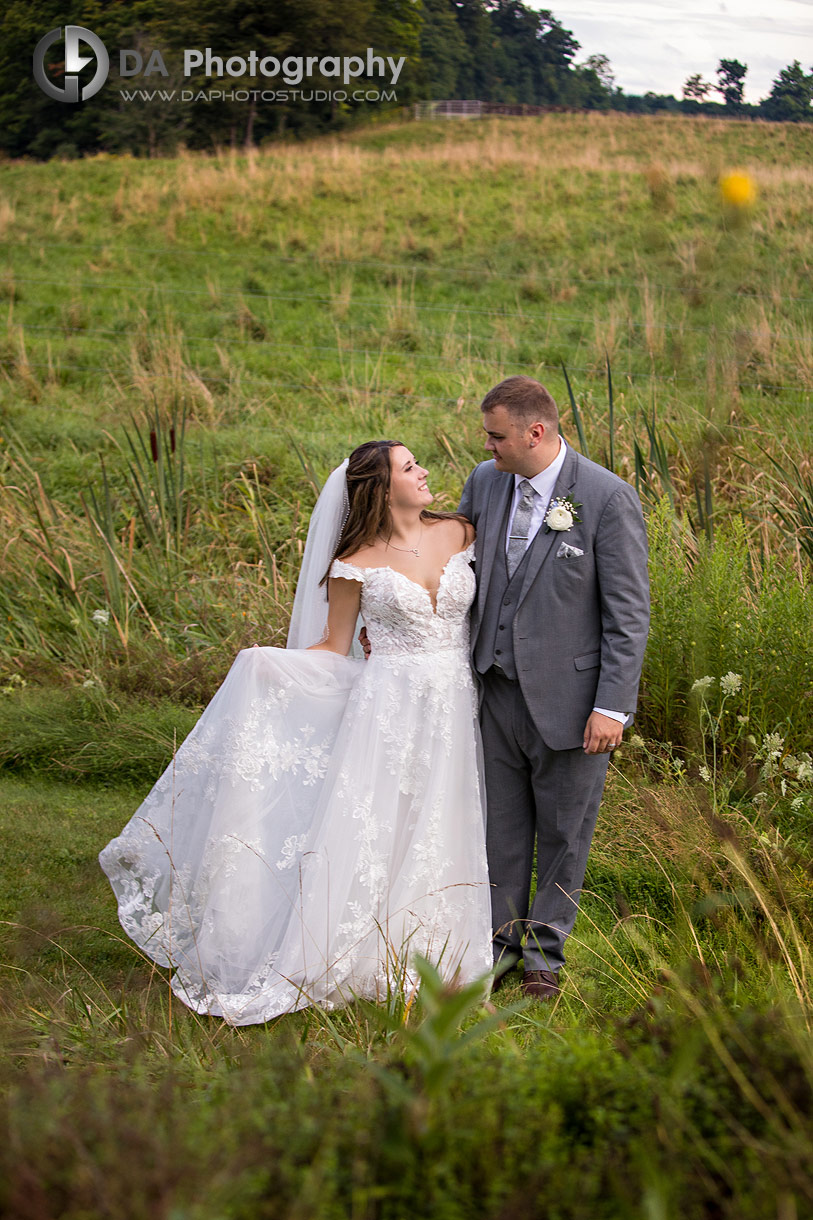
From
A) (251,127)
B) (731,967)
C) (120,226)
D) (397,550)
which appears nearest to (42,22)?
(251,127)

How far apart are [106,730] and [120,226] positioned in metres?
13.7

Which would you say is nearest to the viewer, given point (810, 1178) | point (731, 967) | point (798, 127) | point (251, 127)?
point (810, 1178)

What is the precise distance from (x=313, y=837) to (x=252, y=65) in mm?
25987

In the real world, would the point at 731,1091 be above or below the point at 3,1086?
above

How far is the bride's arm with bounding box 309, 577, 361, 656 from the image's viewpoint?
12.8 feet

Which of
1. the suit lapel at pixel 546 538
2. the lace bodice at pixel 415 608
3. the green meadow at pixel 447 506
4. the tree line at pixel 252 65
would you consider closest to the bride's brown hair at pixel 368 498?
the lace bodice at pixel 415 608

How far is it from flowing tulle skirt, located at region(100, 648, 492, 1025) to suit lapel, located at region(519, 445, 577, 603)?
17.9 inches

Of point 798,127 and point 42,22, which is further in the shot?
point 42,22

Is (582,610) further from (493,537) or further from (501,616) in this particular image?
(493,537)

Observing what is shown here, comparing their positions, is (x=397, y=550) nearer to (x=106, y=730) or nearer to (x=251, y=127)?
(x=106, y=730)

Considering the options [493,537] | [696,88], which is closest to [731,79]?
[696,88]

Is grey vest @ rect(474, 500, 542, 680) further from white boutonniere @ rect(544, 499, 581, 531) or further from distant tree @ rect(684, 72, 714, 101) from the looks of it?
distant tree @ rect(684, 72, 714, 101)

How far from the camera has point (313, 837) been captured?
12.2 ft

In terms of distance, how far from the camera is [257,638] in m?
6.24
